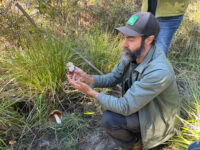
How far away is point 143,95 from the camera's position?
1.39 metres

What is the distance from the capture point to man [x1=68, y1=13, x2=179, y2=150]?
139 cm

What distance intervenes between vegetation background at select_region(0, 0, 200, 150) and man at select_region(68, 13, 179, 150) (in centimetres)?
28

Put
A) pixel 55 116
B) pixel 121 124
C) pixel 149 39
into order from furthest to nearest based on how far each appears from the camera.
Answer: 1. pixel 55 116
2. pixel 121 124
3. pixel 149 39

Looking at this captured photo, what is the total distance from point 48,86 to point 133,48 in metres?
1.19

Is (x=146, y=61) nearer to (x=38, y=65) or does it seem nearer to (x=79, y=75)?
(x=79, y=75)

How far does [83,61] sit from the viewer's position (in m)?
2.64

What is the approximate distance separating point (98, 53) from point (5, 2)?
155cm

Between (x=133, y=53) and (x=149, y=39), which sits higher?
(x=149, y=39)

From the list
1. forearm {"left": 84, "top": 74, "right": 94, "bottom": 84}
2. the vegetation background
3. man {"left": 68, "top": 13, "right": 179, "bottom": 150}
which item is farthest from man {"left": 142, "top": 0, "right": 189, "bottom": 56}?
forearm {"left": 84, "top": 74, "right": 94, "bottom": 84}

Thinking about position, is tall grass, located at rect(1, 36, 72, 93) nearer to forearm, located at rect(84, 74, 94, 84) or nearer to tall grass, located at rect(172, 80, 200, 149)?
forearm, located at rect(84, 74, 94, 84)

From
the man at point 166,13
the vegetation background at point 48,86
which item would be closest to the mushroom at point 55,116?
the vegetation background at point 48,86

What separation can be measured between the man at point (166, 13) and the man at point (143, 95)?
2.69ft

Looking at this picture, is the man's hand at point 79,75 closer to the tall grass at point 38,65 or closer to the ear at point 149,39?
the tall grass at point 38,65

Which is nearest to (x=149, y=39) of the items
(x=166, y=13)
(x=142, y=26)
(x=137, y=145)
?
(x=142, y=26)
